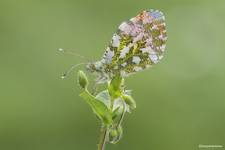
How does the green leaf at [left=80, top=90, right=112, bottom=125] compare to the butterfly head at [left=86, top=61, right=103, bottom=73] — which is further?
the butterfly head at [left=86, top=61, right=103, bottom=73]

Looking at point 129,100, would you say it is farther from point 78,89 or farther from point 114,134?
point 78,89

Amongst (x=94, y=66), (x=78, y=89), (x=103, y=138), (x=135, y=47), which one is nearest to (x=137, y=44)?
(x=135, y=47)

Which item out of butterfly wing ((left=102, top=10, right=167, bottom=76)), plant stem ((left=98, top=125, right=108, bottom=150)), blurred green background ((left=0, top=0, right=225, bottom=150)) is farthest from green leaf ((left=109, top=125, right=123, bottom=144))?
blurred green background ((left=0, top=0, right=225, bottom=150))


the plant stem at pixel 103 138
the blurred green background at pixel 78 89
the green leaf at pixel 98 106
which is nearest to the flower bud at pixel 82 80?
Answer: the green leaf at pixel 98 106

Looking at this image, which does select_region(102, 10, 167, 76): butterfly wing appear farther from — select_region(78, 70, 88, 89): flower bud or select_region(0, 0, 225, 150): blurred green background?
select_region(0, 0, 225, 150): blurred green background

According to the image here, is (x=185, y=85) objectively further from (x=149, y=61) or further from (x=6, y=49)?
(x=149, y=61)

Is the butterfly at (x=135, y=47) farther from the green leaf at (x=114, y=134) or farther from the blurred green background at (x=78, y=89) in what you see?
the blurred green background at (x=78, y=89)
